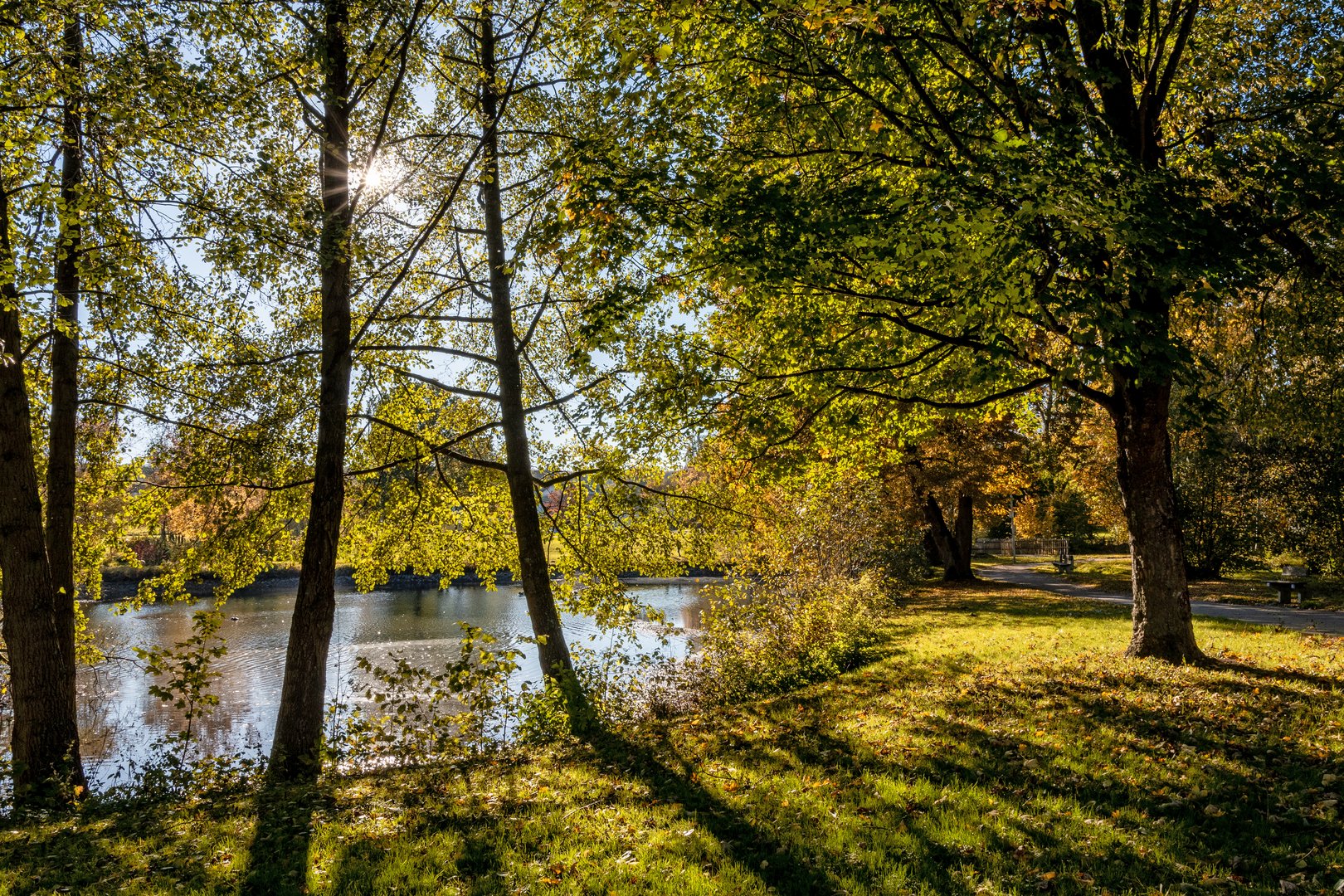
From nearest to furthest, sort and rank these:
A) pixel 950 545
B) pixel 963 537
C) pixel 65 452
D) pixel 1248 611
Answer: pixel 65 452 < pixel 1248 611 < pixel 950 545 < pixel 963 537

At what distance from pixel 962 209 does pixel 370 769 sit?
26.5 ft

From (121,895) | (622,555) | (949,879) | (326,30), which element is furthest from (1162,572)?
(326,30)

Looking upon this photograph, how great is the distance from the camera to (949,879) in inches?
169

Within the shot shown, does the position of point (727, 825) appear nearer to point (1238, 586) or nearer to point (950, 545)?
point (1238, 586)

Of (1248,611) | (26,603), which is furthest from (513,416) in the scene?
(1248,611)

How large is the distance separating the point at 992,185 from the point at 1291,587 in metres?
16.5

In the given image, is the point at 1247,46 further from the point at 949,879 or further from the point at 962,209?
the point at 949,879

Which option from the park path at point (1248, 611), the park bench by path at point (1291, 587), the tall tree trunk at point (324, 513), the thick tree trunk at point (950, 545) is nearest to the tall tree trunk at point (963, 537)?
the thick tree trunk at point (950, 545)

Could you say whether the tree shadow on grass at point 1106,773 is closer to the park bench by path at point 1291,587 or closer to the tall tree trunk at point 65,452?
the tall tree trunk at point 65,452

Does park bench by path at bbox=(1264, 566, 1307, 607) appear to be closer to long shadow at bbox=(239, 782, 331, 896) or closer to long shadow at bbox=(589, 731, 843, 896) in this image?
long shadow at bbox=(589, 731, 843, 896)

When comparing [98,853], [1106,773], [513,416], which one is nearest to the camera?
[98,853]

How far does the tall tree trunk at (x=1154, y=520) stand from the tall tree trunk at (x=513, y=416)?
7227mm

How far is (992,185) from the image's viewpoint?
19.7ft

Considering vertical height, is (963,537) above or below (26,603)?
below
